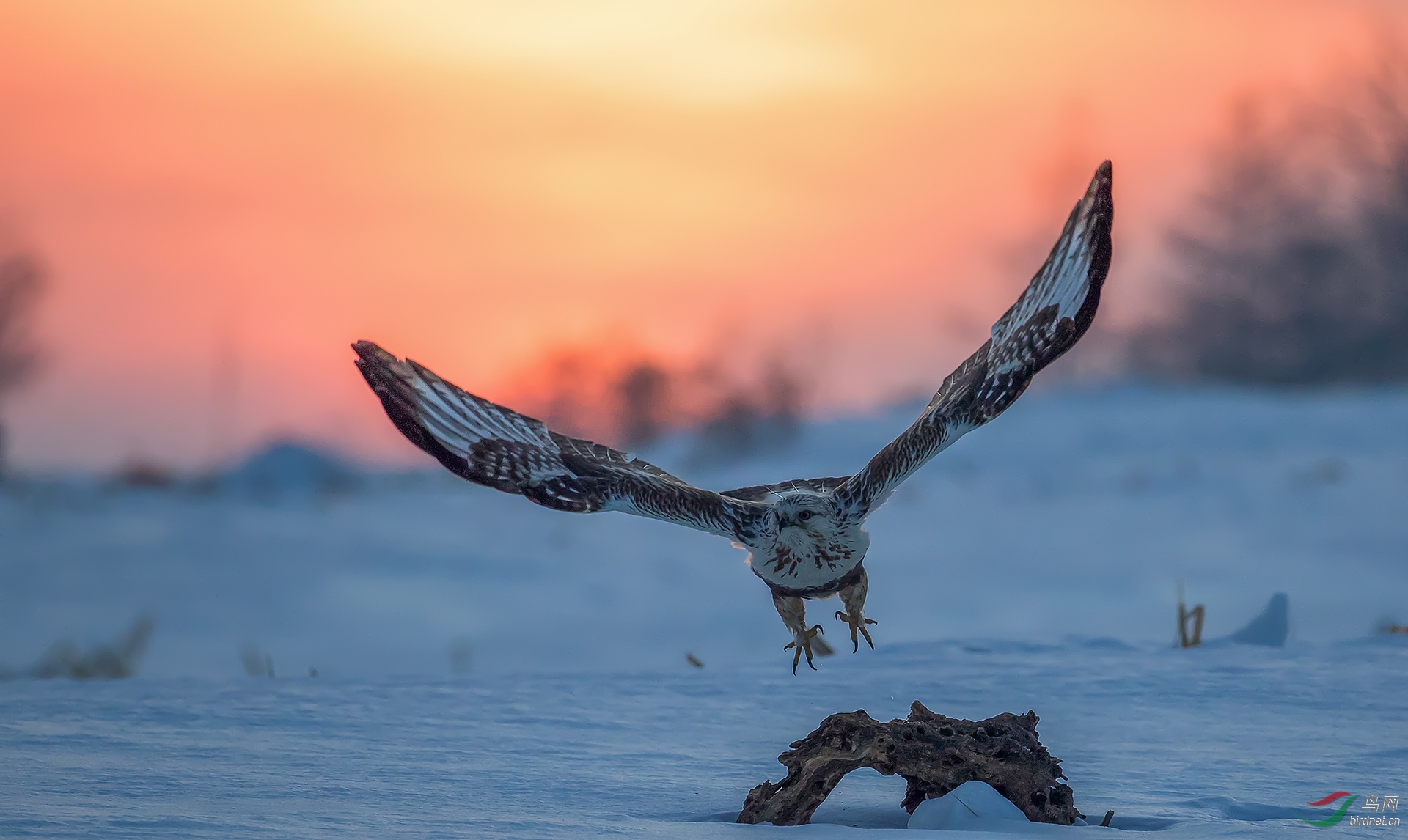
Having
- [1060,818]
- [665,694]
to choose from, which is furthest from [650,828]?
[665,694]

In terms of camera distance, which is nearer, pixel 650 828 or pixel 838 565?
pixel 650 828

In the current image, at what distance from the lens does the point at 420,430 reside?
257 inches

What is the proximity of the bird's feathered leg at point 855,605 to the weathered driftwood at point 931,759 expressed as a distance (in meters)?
1.02

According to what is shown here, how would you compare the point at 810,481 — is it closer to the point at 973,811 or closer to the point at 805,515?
the point at 805,515

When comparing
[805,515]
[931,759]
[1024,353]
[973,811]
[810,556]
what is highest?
[1024,353]

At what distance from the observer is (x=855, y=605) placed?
21.0ft

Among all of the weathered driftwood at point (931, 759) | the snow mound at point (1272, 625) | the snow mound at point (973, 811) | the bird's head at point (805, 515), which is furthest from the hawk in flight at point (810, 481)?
the snow mound at point (1272, 625)

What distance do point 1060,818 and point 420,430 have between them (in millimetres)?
→ 3582

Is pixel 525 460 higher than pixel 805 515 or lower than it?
higher

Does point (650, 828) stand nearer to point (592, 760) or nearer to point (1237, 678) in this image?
point (592, 760)

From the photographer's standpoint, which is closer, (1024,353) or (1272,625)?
(1024,353)

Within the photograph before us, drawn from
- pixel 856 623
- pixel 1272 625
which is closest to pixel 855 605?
pixel 856 623

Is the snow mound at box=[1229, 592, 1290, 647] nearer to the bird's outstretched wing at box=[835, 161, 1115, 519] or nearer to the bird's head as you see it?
the bird's outstretched wing at box=[835, 161, 1115, 519]

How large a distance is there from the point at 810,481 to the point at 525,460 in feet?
5.17
